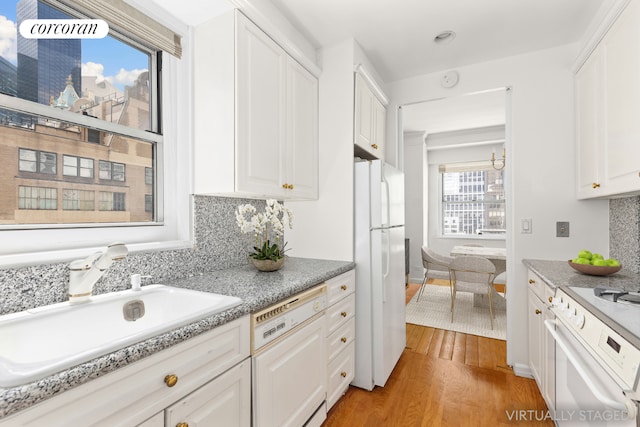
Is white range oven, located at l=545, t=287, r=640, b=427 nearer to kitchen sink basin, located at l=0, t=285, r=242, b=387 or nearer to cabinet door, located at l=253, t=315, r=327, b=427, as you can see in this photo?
cabinet door, located at l=253, t=315, r=327, b=427

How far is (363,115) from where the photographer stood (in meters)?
2.38

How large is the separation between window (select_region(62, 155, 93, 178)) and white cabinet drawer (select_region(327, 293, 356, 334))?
1.43m

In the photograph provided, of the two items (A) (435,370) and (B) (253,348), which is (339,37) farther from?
(A) (435,370)

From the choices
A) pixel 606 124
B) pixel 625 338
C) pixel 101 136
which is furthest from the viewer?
pixel 606 124

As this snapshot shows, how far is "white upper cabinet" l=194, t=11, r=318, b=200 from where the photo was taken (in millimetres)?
1592

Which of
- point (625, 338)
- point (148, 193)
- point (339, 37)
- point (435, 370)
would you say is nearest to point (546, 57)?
point (339, 37)

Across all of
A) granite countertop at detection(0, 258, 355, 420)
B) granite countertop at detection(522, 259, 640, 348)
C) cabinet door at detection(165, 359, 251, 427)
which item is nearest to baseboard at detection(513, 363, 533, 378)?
granite countertop at detection(522, 259, 640, 348)

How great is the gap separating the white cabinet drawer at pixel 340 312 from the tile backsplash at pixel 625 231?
1776 millimetres

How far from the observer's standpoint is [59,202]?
1.30 meters

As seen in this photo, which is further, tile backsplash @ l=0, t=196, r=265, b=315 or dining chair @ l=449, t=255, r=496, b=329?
dining chair @ l=449, t=255, r=496, b=329

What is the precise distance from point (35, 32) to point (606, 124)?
9.57ft

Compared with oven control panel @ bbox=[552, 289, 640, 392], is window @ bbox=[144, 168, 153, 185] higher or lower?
higher

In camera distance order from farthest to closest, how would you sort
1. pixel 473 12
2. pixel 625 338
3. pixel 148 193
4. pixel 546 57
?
pixel 546 57 → pixel 473 12 → pixel 148 193 → pixel 625 338

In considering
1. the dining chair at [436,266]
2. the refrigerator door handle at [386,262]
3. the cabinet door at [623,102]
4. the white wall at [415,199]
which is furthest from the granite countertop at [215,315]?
the white wall at [415,199]
